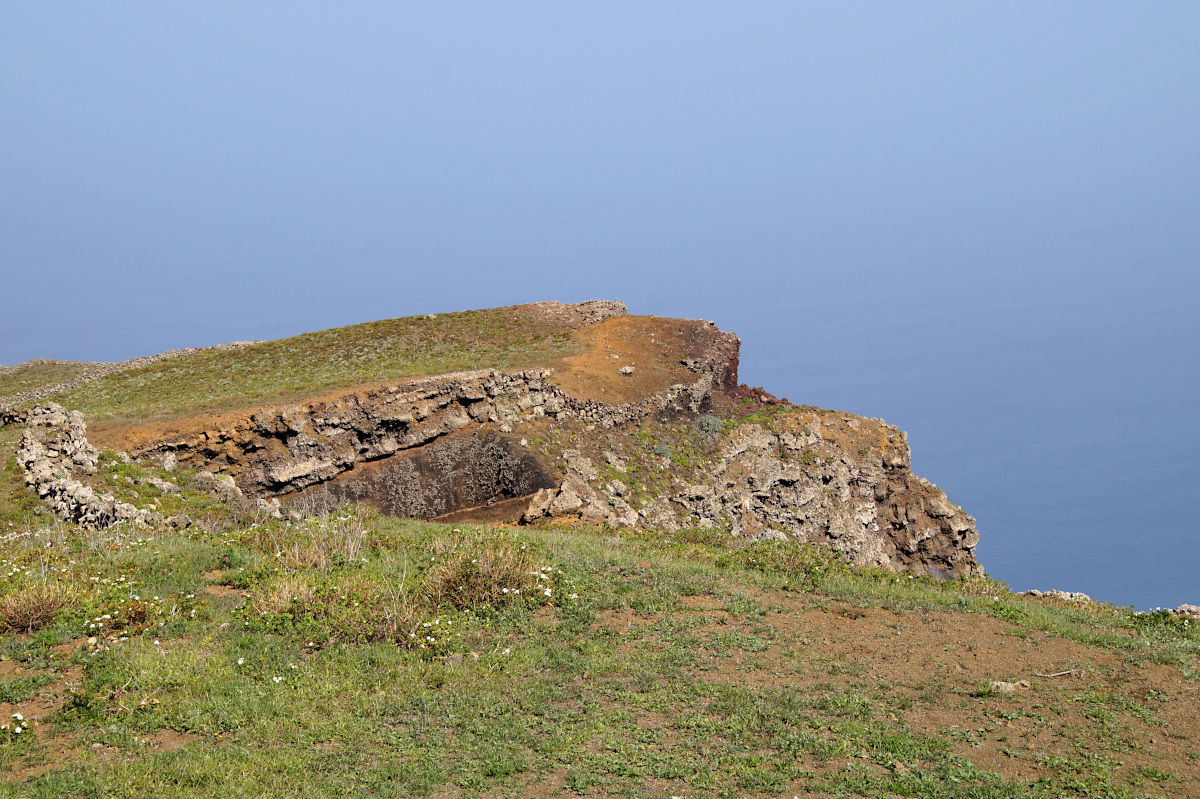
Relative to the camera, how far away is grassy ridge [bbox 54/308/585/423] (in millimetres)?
28531

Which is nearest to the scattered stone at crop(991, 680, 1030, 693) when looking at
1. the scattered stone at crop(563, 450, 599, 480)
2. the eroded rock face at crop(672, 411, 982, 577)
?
the scattered stone at crop(563, 450, 599, 480)

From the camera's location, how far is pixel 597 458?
29.9 meters

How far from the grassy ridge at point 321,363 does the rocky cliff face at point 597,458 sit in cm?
180

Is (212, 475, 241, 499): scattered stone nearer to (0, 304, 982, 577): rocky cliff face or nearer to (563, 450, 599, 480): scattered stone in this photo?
(0, 304, 982, 577): rocky cliff face

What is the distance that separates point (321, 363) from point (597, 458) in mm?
11529

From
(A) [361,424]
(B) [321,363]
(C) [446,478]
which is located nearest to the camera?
(A) [361,424]

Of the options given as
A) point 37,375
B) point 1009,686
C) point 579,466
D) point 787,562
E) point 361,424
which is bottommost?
point 1009,686

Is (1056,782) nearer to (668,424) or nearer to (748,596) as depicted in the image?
(748,596)

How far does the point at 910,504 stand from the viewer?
33.7 m

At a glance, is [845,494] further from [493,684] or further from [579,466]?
[493,684]

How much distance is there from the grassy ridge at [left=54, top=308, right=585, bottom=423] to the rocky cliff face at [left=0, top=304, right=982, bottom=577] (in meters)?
1.80

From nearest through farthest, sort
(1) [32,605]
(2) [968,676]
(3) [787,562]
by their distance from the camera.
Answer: (2) [968,676], (1) [32,605], (3) [787,562]

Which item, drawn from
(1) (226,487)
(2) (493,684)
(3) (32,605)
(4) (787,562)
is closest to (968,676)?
(4) (787,562)

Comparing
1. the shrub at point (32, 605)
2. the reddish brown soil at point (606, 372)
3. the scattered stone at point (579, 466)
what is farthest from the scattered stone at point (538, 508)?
the shrub at point (32, 605)
